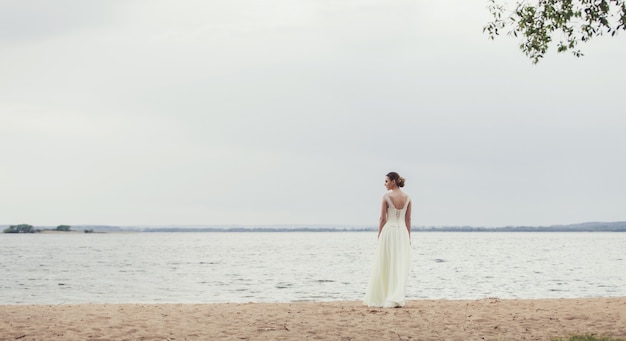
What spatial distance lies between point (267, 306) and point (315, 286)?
2083 cm

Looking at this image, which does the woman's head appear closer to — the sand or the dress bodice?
the dress bodice

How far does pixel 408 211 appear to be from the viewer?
1733 centimetres

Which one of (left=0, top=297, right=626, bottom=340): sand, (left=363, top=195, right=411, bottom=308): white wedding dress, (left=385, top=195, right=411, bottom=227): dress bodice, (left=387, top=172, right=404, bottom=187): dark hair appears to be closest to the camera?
(left=0, top=297, right=626, bottom=340): sand

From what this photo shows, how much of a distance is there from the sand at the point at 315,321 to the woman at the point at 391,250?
58 centimetres

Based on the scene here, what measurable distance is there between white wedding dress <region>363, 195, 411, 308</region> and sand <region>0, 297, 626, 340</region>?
554mm

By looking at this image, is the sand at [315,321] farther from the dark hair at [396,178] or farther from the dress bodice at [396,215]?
the dark hair at [396,178]

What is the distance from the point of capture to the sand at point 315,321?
13.1 m

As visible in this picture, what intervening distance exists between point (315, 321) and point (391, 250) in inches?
135

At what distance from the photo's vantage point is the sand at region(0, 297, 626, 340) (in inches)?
514

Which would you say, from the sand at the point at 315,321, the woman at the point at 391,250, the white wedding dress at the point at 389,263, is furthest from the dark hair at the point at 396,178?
the sand at the point at 315,321

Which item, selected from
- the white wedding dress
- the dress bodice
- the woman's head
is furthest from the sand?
the woman's head

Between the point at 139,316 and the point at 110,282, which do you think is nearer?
the point at 139,316

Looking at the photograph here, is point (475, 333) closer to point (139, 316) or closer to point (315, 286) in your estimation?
point (139, 316)

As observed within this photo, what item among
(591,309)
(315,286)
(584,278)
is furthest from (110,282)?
(591,309)
